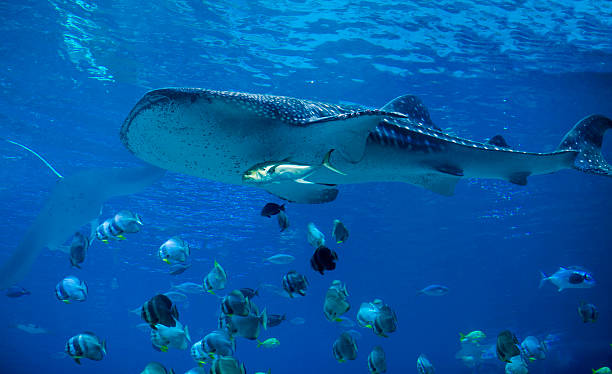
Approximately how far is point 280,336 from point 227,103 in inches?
2999

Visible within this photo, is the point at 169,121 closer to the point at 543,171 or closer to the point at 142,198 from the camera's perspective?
the point at 543,171

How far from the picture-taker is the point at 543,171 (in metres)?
4.03

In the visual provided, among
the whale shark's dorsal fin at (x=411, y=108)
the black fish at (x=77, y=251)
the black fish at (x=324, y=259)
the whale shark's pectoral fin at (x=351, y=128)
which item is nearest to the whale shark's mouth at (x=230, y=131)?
the whale shark's pectoral fin at (x=351, y=128)

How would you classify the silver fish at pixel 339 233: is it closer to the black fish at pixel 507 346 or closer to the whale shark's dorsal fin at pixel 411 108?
the whale shark's dorsal fin at pixel 411 108

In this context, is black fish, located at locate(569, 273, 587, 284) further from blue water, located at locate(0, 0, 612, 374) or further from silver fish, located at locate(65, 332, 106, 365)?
silver fish, located at locate(65, 332, 106, 365)

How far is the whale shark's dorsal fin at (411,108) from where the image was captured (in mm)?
4074

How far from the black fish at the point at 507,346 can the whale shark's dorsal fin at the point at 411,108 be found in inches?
164

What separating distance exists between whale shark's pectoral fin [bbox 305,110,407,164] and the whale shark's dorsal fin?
152 centimetres

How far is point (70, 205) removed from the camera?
11.2 metres

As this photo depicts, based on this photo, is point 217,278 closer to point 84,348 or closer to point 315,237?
point 315,237

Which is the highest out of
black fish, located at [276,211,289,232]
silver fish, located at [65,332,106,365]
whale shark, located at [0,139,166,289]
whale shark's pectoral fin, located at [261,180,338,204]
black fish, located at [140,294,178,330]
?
whale shark's pectoral fin, located at [261,180,338,204]

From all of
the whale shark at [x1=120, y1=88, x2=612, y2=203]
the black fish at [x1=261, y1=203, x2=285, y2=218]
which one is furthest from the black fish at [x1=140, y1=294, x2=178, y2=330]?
the whale shark at [x1=120, y1=88, x2=612, y2=203]

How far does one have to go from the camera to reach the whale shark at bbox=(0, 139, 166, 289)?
10.9m

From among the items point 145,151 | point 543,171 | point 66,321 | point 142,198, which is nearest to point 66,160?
point 142,198
